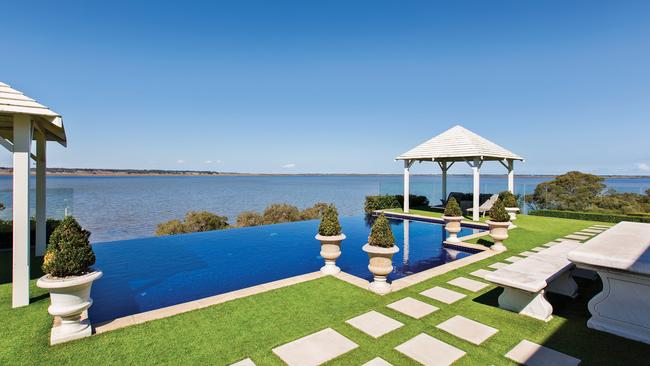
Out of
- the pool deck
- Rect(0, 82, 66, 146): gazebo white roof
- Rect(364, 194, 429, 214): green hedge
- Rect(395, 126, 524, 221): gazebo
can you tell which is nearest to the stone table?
the pool deck

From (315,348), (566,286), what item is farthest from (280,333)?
(566,286)

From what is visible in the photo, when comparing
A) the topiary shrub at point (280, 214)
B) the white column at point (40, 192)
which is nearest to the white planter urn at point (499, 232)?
the white column at point (40, 192)

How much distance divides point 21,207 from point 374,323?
17.2 feet

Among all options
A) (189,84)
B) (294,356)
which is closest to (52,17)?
(189,84)

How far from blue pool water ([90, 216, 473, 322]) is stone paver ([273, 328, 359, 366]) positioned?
8.82ft

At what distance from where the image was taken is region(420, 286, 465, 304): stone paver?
457 centimetres

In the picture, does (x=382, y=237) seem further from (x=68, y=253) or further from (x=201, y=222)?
(x=201, y=222)

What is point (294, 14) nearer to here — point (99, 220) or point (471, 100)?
point (471, 100)

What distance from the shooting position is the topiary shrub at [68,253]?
126 inches

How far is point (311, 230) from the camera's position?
11836 mm

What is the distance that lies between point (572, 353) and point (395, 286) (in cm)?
245

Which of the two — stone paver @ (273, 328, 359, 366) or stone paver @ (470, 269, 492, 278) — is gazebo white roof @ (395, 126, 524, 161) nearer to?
stone paver @ (470, 269, 492, 278)

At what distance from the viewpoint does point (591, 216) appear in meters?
13.8

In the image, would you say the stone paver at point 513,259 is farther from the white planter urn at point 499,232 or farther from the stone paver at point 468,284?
the stone paver at point 468,284
